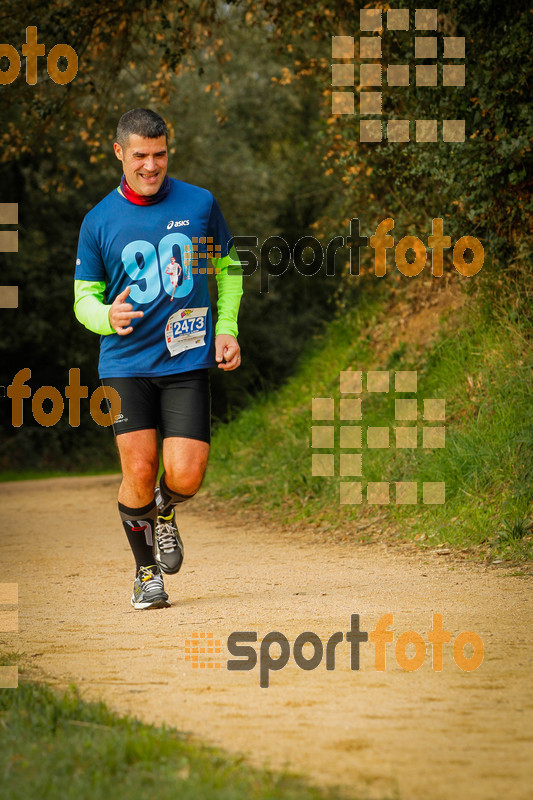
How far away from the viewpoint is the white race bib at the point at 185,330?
204 inches

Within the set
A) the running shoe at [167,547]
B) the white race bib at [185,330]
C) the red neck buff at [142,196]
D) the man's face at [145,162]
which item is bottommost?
the running shoe at [167,547]

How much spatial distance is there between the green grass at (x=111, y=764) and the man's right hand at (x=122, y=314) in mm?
2017

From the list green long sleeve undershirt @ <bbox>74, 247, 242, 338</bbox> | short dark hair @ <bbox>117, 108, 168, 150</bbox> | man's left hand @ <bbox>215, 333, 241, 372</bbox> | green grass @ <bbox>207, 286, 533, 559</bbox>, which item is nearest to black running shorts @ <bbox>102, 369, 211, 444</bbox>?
man's left hand @ <bbox>215, 333, 241, 372</bbox>

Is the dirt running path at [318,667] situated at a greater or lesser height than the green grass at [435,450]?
lesser

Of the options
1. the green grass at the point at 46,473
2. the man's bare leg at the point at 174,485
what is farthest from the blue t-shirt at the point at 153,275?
the green grass at the point at 46,473

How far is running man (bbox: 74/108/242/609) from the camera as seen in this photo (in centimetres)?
514

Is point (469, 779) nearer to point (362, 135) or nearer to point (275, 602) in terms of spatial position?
point (275, 602)

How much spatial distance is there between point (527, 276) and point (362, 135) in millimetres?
2798

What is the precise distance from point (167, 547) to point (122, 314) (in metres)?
1.40

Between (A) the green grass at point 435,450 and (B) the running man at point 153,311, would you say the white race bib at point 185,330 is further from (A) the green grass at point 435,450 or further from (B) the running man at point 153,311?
(A) the green grass at point 435,450

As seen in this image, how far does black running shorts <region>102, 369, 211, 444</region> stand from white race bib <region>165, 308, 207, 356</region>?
147 mm

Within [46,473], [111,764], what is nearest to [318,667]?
[111,764]

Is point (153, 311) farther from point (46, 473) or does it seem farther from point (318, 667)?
point (46, 473)

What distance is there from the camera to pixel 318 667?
4.02 metres
